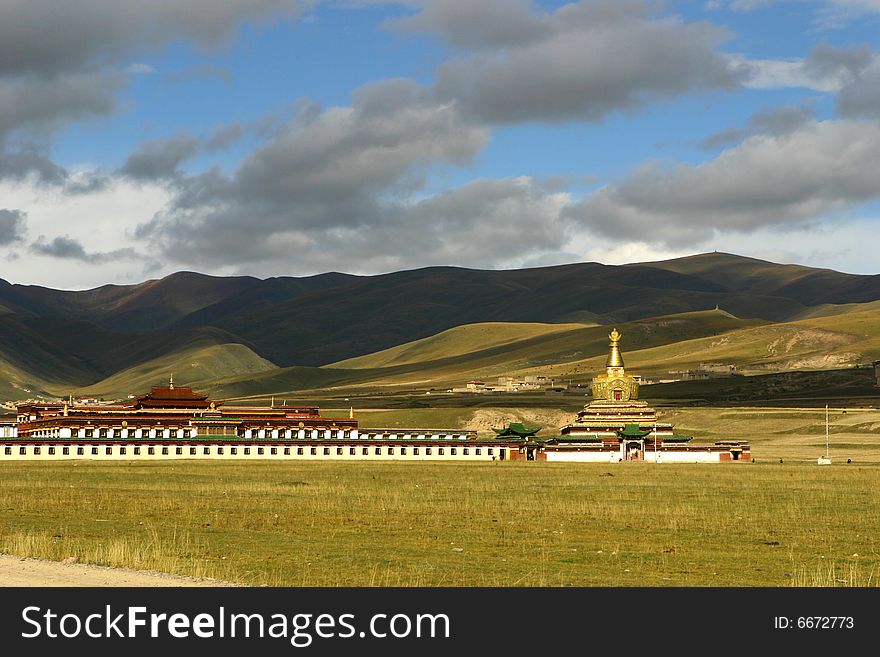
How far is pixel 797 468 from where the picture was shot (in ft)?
318

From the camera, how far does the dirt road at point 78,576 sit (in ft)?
101

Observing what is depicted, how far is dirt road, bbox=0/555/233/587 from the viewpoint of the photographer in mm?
30797

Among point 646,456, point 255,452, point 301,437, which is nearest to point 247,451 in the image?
point 255,452

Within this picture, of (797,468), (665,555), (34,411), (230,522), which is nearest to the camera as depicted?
(665,555)

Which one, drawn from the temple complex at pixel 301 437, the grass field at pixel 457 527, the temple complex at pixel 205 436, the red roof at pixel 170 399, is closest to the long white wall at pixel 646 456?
the temple complex at pixel 301 437

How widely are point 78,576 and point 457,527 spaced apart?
19.7 meters

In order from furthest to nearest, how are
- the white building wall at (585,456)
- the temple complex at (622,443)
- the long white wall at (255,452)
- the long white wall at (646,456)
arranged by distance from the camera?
the white building wall at (585,456)
the temple complex at (622,443)
the long white wall at (646,456)
the long white wall at (255,452)

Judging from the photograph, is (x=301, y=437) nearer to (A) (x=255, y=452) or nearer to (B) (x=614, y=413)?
(A) (x=255, y=452)

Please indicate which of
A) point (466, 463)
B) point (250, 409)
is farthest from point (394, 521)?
point (250, 409)

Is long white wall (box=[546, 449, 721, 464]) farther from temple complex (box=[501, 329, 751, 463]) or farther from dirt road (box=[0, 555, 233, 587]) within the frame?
dirt road (box=[0, 555, 233, 587])

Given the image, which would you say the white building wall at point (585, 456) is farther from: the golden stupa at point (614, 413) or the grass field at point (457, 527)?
the grass field at point (457, 527)

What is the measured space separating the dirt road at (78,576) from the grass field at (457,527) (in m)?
1.14
